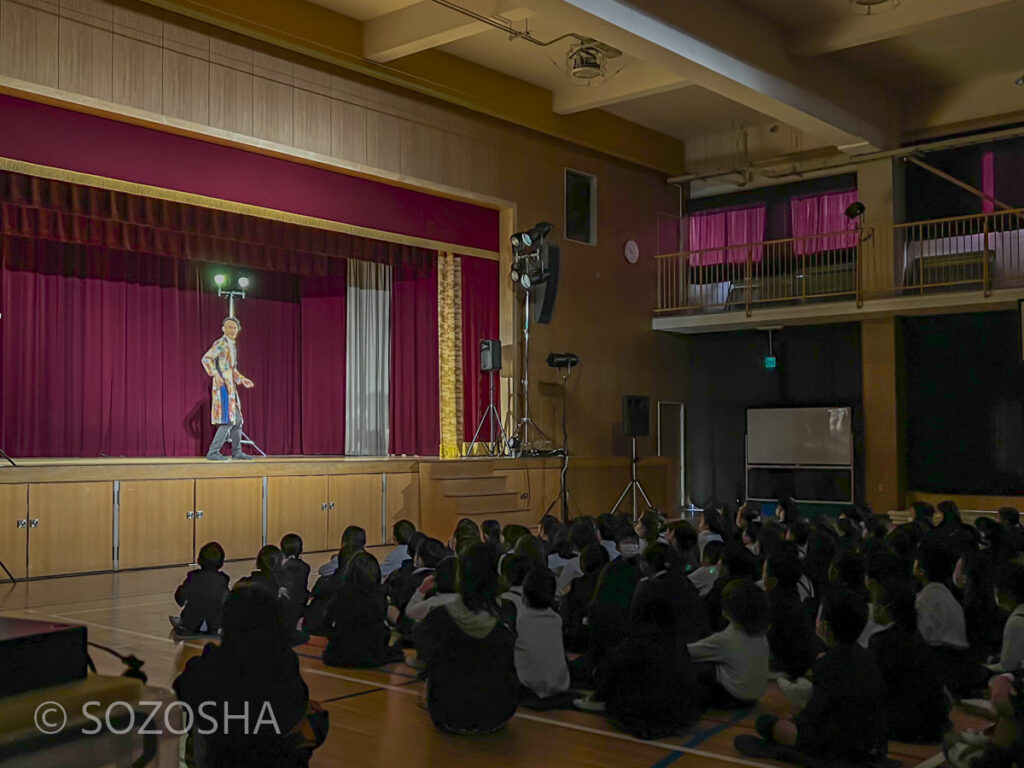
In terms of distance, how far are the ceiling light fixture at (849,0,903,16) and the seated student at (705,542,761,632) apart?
6366mm

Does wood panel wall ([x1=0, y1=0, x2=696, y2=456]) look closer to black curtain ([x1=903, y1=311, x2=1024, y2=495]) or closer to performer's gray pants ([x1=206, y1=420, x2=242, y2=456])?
performer's gray pants ([x1=206, y1=420, x2=242, y2=456])

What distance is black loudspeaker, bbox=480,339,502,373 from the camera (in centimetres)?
1341

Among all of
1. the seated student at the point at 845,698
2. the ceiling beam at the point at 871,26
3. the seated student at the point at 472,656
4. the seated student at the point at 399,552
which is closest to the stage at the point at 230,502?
the seated student at the point at 399,552

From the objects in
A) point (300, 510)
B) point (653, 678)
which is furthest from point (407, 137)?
point (653, 678)

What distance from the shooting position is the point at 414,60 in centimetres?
1222

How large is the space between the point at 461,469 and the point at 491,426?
2113 mm

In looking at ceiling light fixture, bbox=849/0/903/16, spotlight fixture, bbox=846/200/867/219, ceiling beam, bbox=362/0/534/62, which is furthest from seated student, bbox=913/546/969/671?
spotlight fixture, bbox=846/200/867/219

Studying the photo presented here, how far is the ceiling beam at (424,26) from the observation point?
10.9m

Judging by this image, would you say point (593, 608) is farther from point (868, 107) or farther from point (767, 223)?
point (767, 223)

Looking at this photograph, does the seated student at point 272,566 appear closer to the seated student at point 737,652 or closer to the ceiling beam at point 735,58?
the seated student at point 737,652

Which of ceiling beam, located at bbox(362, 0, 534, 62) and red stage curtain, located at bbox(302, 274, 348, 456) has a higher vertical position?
ceiling beam, located at bbox(362, 0, 534, 62)

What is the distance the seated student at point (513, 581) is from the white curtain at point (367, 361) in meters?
8.74

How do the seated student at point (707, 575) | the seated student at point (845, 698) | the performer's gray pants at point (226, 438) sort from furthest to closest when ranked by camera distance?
the performer's gray pants at point (226, 438) → the seated student at point (707, 575) → the seated student at point (845, 698)

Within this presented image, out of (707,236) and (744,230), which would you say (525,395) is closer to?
(707,236)
